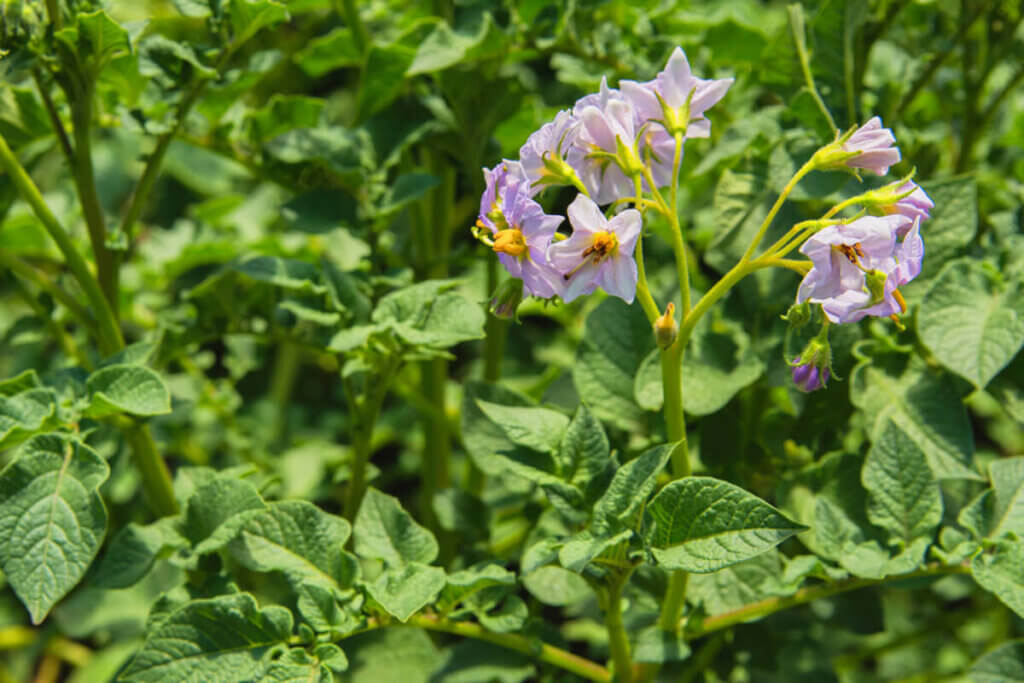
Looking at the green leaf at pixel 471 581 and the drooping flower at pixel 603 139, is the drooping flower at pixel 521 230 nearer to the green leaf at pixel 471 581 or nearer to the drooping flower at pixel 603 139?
the drooping flower at pixel 603 139

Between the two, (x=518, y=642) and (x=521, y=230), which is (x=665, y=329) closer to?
(x=521, y=230)

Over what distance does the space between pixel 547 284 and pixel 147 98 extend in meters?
0.67

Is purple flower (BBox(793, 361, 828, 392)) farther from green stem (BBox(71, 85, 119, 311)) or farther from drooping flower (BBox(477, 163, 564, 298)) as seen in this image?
green stem (BBox(71, 85, 119, 311))

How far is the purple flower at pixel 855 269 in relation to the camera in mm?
816

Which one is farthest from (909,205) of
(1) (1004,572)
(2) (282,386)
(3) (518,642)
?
(2) (282,386)

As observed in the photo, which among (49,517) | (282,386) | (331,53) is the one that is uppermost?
(331,53)

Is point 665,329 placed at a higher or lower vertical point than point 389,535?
higher

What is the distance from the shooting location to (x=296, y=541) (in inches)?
41.7

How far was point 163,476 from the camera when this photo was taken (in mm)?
1245

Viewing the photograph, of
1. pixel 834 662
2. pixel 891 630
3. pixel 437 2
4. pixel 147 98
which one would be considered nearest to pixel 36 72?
pixel 147 98

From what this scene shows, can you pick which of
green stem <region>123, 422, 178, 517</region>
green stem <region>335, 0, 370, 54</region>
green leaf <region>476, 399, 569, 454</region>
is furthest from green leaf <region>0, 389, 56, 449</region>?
green stem <region>335, 0, 370, 54</region>

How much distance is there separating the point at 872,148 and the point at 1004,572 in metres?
0.45

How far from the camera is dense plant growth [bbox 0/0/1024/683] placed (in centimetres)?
91

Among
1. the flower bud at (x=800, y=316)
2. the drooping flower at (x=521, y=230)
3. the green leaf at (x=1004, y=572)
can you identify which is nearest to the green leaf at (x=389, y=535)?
the drooping flower at (x=521, y=230)
